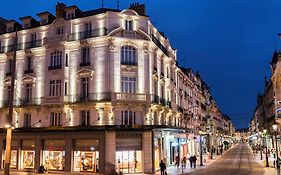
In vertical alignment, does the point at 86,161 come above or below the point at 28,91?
below

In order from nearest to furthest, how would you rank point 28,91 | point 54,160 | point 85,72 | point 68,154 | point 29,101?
point 68,154 < point 85,72 < point 54,160 < point 29,101 < point 28,91

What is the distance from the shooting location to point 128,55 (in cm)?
3516

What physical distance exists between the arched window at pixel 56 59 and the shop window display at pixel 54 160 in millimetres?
9530

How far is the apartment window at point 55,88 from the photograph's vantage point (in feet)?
118

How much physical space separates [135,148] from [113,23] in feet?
44.4

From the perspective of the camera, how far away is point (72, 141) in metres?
34.3

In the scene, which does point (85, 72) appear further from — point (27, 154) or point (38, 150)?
point (27, 154)

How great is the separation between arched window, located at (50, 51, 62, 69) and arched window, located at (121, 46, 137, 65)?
7.41m

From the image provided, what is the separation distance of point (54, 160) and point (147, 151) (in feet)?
33.9

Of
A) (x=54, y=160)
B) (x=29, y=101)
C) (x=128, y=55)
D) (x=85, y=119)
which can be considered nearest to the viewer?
(x=85, y=119)

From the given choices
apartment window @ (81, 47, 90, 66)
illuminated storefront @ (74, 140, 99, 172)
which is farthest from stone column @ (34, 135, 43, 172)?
apartment window @ (81, 47, 90, 66)

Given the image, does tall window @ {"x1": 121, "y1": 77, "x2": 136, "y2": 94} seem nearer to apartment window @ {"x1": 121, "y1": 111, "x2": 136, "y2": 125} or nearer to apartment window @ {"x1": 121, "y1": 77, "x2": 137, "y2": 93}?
apartment window @ {"x1": 121, "y1": 77, "x2": 137, "y2": 93}

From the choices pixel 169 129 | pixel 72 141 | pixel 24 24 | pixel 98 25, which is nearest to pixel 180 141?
pixel 169 129

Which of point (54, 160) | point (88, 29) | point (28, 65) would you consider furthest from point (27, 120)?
point (88, 29)
